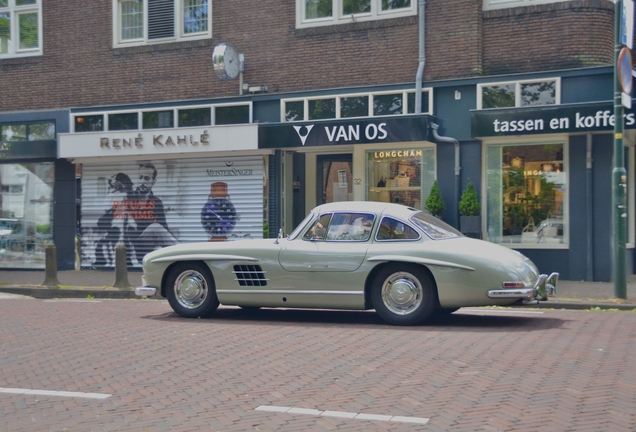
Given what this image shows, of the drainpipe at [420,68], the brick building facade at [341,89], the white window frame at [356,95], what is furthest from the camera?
the white window frame at [356,95]

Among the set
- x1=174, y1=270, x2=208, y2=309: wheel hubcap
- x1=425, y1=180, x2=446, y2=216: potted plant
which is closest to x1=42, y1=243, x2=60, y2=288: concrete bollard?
x1=174, y1=270, x2=208, y2=309: wheel hubcap

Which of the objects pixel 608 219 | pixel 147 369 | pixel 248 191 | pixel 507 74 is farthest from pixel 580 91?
pixel 147 369

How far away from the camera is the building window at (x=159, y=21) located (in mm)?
19234

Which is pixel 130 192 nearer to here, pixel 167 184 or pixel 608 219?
pixel 167 184

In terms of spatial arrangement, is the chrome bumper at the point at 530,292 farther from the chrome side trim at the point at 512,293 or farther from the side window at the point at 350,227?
the side window at the point at 350,227

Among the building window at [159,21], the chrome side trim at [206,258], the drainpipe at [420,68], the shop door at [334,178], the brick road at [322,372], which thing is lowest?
the brick road at [322,372]

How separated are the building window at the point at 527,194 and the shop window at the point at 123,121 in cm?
854

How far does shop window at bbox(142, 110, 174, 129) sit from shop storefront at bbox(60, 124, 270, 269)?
2.44ft

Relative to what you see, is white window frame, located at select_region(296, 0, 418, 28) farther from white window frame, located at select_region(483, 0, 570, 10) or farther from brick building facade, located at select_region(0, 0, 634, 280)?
white window frame, located at select_region(483, 0, 570, 10)

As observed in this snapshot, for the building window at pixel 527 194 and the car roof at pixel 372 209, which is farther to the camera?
the building window at pixel 527 194

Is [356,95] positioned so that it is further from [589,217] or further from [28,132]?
[28,132]

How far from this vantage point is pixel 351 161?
18.2 metres

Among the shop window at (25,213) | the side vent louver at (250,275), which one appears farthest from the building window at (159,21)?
the side vent louver at (250,275)

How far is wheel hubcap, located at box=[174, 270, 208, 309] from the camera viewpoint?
10.6m
